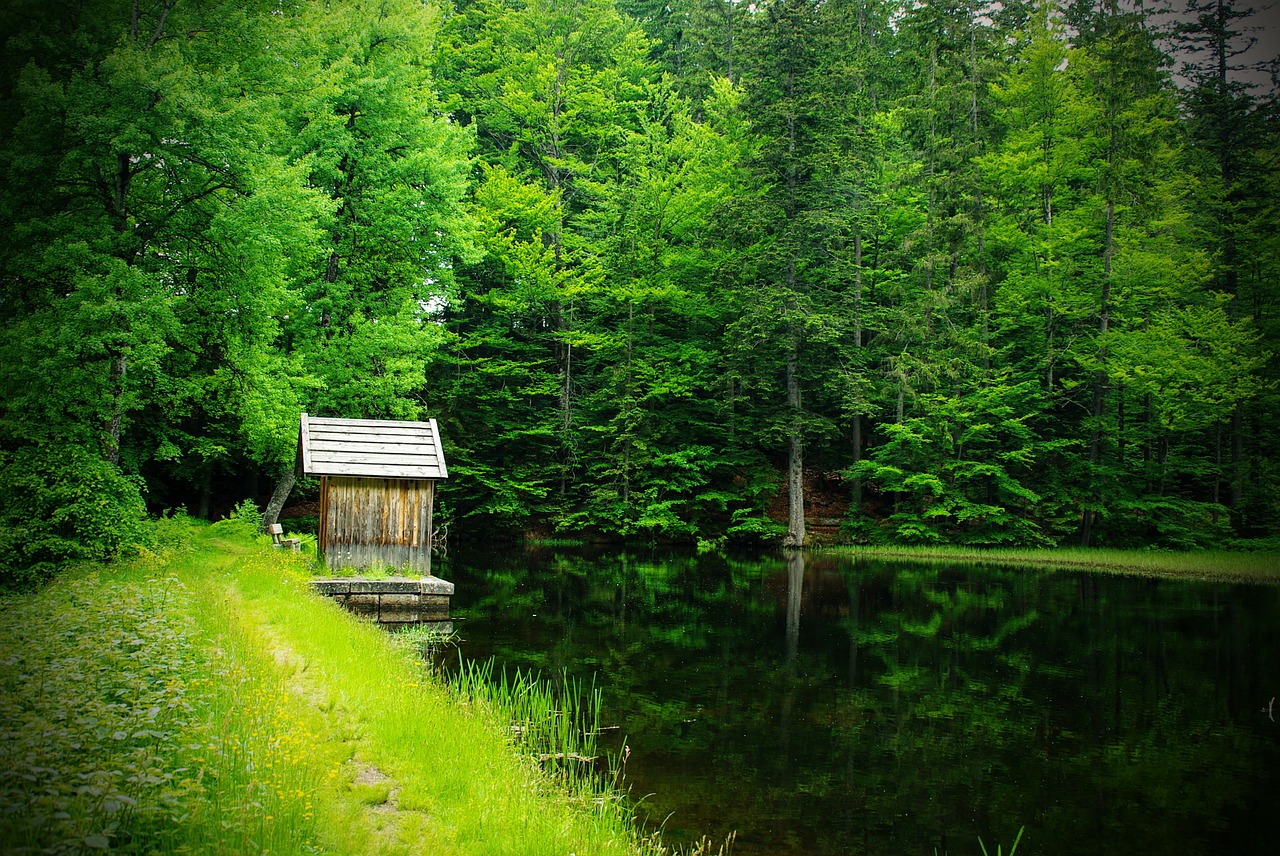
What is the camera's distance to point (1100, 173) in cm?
2986

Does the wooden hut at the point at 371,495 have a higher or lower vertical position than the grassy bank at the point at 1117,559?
higher

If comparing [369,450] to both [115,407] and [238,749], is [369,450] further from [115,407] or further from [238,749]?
[238,749]

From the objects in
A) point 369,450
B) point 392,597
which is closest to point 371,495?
point 369,450

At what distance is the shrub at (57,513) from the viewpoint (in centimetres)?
1045

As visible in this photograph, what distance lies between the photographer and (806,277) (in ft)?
108

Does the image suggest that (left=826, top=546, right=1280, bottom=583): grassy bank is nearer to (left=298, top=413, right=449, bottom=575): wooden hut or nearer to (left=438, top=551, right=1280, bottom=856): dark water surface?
(left=438, top=551, right=1280, bottom=856): dark water surface

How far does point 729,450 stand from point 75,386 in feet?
75.2

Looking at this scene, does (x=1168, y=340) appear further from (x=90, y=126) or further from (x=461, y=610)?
(x=90, y=126)

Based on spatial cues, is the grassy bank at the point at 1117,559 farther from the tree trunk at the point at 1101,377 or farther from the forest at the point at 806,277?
the tree trunk at the point at 1101,377

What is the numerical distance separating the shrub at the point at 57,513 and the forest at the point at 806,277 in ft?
25.1

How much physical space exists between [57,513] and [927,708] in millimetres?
11960

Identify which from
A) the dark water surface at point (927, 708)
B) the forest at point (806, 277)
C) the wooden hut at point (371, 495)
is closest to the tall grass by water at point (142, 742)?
the dark water surface at point (927, 708)

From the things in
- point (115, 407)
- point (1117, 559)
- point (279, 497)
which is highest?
point (115, 407)

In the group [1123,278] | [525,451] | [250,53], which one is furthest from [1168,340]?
[250,53]
